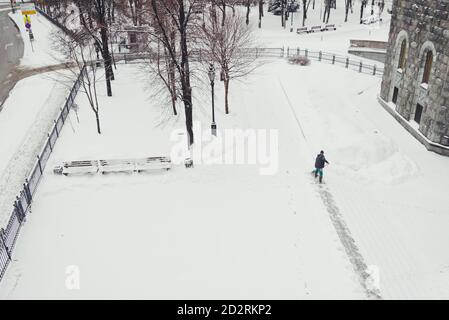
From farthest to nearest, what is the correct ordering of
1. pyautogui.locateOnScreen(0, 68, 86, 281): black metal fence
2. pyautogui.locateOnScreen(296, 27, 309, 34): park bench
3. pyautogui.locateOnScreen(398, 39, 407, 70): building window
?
1. pyautogui.locateOnScreen(296, 27, 309, 34): park bench
2. pyautogui.locateOnScreen(398, 39, 407, 70): building window
3. pyautogui.locateOnScreen(0, 68, 86, 281): black metal fence

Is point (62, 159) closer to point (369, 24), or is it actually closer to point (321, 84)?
point (321, 84)

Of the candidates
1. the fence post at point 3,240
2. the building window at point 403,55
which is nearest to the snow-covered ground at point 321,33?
the building window at point 403,55

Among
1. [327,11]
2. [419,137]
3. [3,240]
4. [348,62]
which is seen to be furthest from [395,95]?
A: [327,11]

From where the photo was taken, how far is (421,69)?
21797 millimetres

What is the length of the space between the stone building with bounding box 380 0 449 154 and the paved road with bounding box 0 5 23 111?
2509 cm

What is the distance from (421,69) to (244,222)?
44.4ft

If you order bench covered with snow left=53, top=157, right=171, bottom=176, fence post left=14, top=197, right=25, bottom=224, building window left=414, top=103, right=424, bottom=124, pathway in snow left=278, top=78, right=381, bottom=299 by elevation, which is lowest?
pathway in snow left=278, top=78, right=381, bottom=299

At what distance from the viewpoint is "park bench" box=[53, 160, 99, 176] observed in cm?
1798

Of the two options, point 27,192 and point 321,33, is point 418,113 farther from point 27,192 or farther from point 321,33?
point 321,33

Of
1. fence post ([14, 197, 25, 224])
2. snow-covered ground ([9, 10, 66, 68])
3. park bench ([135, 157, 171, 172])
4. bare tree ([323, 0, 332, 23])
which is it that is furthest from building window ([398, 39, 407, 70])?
bare tree ([323, 0, 332, 23])

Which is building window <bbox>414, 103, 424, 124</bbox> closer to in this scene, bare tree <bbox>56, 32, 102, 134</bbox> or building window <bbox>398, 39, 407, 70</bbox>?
building window <bbox>398, 39, 407, 70</bbox>

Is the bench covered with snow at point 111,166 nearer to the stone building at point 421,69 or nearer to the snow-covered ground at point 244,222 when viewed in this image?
the snow-covered ground at point 244,222

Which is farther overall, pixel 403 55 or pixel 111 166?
pixel 403 55
